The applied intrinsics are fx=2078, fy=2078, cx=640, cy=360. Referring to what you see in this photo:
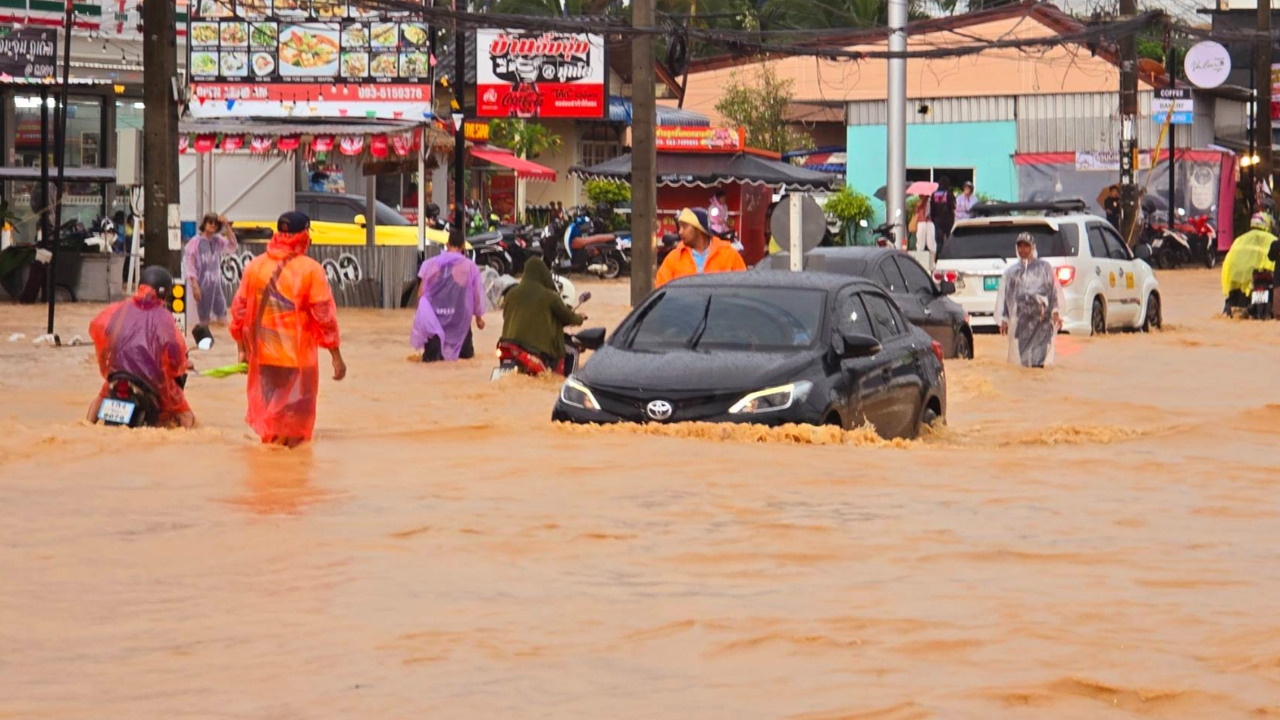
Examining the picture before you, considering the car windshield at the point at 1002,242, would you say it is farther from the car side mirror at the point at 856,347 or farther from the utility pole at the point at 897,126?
the car side mirror at the point at 856,347

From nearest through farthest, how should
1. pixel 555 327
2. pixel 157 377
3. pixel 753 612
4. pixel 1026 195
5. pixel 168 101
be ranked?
pixel 753 612 → pixel 157 377 → pixel 555 327 → pixel 168 101 → pixel 1026 195

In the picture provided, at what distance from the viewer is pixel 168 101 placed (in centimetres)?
1950

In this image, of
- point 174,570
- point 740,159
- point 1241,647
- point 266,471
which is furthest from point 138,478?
point 740,159

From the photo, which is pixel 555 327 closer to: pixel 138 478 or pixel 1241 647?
pixel 138 478

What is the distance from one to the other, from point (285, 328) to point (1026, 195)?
133 ft

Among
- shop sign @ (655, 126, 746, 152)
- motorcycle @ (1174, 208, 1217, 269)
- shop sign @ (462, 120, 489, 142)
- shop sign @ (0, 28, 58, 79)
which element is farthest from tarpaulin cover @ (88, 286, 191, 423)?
motorcycle @ (1174, 208, 1217, 269)

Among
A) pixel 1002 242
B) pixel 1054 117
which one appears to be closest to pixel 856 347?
pixel 1002 242

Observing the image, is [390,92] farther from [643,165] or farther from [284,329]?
[284,329]

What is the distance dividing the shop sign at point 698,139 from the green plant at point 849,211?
2705 mm

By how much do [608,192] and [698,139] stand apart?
15.6 ft

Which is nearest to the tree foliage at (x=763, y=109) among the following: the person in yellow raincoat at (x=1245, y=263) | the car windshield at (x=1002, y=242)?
the person in yellow raincoat at (x=1245, y=263)

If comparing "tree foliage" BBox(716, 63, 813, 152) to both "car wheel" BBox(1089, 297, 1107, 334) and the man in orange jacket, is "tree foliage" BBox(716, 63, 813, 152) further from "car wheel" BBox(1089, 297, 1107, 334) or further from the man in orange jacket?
the man in orange jacket

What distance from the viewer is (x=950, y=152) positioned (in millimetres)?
51781

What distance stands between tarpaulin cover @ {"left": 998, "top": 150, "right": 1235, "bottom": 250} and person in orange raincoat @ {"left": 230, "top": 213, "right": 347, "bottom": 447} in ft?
127
